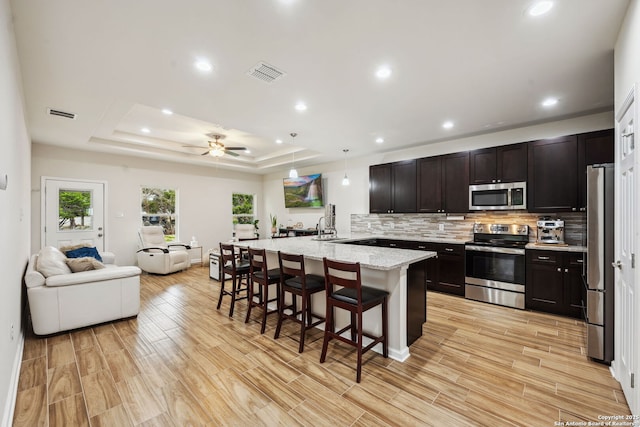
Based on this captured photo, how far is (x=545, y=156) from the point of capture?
3.93m

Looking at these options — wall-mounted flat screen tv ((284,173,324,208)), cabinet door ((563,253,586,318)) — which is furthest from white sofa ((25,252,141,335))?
cabinet door ((563,253,586,318))

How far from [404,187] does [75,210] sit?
6765mm

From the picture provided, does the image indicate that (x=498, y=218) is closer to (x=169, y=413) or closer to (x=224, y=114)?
→ (x=224, y=114)

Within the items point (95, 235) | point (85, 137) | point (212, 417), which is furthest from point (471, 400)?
point (95, 235)

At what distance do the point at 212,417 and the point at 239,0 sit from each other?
9.01 feet

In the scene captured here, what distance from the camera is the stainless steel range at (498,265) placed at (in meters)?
3.94

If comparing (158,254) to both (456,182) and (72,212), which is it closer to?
(72,212)

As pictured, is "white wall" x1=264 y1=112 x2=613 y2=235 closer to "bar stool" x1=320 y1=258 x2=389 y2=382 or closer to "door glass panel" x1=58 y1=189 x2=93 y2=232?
"bar stool" x1=320 y1=258 x2=389 y2=382

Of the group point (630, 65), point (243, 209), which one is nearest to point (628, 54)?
point (630, 65)

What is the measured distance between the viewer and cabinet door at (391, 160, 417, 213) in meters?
5.34

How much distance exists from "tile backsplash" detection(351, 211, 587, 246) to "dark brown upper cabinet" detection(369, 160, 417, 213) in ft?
1.25

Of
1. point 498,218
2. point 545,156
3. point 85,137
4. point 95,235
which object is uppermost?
point 85,137

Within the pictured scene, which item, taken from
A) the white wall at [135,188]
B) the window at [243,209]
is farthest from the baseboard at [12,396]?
the window at [243,209]

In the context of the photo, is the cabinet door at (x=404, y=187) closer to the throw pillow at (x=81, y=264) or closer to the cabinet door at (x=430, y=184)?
→ the cabinet door at (x=430, y=184)
